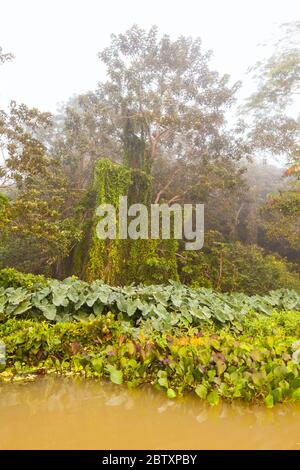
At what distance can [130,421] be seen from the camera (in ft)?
10.9

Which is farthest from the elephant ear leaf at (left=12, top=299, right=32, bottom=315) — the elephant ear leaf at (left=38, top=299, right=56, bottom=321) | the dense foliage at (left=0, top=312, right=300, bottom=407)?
the dense foliage at (left=0, top=312, right=300, bottom=407)

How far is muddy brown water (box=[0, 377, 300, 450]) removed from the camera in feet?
9.43

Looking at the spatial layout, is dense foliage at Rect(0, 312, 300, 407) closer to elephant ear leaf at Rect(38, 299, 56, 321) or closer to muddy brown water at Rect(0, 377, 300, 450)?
muddy brown water at Rect(0, 377, 300, 450)

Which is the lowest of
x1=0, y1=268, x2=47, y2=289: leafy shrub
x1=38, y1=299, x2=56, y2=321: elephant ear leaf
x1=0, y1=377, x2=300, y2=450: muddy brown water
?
x1=0, y1=377, x2=300, y2=450: muddy brown water

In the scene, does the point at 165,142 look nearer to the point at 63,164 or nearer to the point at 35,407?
the point at 63,164

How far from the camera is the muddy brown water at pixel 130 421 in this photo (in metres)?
2.87

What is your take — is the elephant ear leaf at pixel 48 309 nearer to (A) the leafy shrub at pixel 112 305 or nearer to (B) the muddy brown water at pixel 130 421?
(A) the leafy shrub at pixel 112 305

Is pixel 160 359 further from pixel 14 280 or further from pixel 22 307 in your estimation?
pixel 14 280

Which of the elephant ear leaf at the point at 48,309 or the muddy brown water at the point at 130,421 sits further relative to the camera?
the elephant ear leaf at the point at 48,309

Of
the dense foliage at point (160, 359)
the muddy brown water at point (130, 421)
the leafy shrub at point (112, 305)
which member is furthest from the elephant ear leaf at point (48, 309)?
the muddy brown water at point (130, 421)

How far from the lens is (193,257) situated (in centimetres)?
1446

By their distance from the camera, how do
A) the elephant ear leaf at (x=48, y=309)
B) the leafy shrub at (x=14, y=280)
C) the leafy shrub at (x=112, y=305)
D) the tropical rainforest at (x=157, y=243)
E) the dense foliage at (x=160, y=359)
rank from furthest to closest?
the leafy shrub at (x=14, y=280)
the leafy shrub at (x=112, y=305)
the elephant ear leaf at (x=48, y=309)
the tropical rainforest at (x=157, y=243)
the dense foliage at (x=160, y=359)

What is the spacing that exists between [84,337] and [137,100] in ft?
43.7
